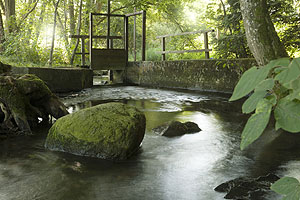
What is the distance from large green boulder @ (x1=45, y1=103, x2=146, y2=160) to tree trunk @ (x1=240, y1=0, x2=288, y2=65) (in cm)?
204

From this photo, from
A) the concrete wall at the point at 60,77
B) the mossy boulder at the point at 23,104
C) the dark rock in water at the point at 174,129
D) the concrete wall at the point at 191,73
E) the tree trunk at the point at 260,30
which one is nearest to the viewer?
the tree trunk at the point at 260,30

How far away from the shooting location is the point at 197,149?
16.6ft

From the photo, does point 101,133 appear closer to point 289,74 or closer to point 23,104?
point 23,104

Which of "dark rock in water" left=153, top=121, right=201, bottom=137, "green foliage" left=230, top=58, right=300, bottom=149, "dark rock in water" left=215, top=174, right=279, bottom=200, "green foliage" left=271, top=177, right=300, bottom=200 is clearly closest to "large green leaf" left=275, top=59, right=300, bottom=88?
"green foliage" left=230, top=58, right=300, bottom=149

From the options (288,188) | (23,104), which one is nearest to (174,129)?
(23,104)

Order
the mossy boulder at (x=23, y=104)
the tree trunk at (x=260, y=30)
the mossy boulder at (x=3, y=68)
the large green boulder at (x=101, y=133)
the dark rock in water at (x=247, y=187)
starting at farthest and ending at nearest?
1. the mossy boulder at (x=3, y=68)
2. the mossy boulder at (x=23, y=104)
3. the tree trunk at (x=260, y=30)
4. the large green boulder at (x=101, y=133)
5. the dark rock in water at (x=247, y=187)

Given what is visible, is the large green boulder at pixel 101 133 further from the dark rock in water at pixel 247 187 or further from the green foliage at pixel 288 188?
the green foliage at pixel 288 188

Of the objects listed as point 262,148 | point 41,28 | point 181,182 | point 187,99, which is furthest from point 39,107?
point 41,28

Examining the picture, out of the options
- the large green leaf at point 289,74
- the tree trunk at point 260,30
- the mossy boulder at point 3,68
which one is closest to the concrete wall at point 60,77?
the mossy boulder at point 3,68

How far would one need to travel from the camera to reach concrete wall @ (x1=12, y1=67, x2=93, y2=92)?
1097cm

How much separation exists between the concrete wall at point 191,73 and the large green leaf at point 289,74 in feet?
31.0

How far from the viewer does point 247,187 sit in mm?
3414

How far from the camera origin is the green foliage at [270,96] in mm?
794

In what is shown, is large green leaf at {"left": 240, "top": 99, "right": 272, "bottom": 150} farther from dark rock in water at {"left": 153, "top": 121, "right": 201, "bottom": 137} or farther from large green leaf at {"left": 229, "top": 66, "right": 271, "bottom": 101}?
dark rock in water at {"left": 153, "top": 121, "right": 201, "bottom": 137}
